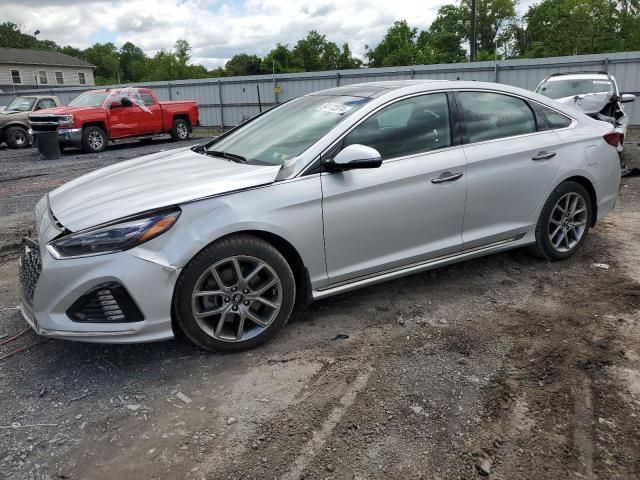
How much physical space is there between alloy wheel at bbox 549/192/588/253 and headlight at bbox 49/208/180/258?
3.28 metres

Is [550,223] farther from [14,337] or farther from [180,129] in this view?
[180,129]

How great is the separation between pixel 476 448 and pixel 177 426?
1.42m

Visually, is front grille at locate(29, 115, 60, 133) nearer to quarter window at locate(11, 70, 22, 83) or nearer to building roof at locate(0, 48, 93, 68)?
building roof at locate(0, 48, 93, 68)

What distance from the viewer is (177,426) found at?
8.66 feet

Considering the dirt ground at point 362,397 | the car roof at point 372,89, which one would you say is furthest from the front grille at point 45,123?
the car roof at point 372,89

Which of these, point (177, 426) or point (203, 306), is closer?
point (177, 426)

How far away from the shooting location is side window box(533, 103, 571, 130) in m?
4.49

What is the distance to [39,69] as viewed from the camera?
5806 centimetres

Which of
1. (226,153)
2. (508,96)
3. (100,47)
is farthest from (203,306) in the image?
(100,47)

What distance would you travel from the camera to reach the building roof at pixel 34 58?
55.7 m

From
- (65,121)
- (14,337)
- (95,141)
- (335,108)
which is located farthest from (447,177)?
(95,141)

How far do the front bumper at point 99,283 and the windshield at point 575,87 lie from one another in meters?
9.87

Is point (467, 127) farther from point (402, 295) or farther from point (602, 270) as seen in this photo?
point (602, 270)

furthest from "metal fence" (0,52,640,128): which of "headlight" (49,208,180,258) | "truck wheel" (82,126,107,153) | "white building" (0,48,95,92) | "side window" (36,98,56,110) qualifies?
"white building" (0,48,95,92)
